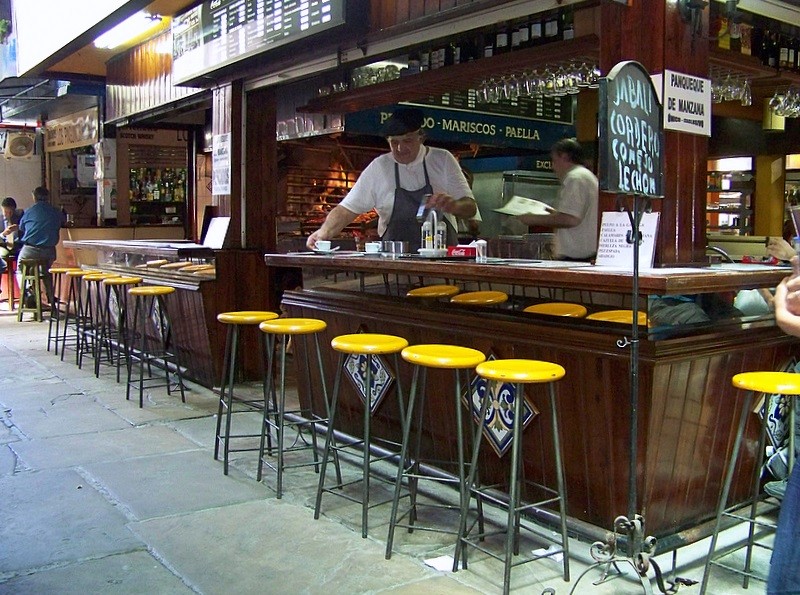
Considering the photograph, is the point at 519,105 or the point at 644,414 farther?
the point at 519,105

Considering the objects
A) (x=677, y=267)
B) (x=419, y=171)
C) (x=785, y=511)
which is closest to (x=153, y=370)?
(x=419, y=171)

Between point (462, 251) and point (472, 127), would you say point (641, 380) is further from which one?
point (472, 127)

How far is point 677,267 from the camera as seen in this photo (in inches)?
142

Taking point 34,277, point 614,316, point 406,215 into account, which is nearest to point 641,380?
point 614,316

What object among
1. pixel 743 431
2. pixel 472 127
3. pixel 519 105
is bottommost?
pixel 743 431

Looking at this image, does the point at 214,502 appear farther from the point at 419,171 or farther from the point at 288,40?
the point at 288,40

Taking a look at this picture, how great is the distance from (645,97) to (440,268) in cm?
134

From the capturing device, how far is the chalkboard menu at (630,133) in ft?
9.32

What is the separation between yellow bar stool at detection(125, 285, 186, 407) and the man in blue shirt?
3.66 m

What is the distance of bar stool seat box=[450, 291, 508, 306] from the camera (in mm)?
4105

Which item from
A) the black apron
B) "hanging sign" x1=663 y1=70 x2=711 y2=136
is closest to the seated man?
the black apron

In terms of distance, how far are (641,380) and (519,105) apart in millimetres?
5277

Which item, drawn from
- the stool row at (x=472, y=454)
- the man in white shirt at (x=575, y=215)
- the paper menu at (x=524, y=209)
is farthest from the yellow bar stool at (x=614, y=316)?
the paper menu at (x=524, y=209)

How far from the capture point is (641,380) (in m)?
3.23
